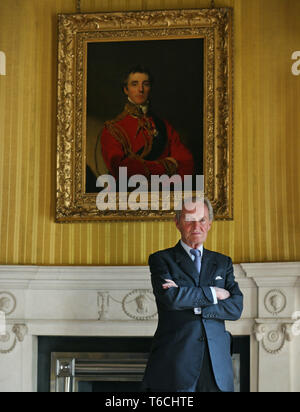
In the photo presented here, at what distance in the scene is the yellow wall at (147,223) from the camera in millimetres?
5332

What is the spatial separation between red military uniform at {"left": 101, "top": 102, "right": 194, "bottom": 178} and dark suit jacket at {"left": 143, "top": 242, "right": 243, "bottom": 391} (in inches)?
46.0

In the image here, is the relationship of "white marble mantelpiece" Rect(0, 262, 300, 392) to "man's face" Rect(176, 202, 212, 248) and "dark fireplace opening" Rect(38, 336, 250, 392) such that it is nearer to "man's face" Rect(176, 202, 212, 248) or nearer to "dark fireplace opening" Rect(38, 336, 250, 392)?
"dark fireplace opening" Rect(38, 336, 250, 392)

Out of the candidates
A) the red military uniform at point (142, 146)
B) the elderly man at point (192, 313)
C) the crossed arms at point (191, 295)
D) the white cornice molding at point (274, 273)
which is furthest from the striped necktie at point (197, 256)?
the red military uniform at point (142, 146)

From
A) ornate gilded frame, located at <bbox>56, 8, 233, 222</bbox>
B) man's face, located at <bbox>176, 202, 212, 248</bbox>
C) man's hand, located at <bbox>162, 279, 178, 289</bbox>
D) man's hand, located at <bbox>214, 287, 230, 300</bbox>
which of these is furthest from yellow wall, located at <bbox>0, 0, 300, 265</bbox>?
man's hand, located at <bbox>162, 279, 178, 289</bbox>

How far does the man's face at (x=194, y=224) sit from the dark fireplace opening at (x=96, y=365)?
118cm

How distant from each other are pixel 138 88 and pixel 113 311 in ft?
5.89

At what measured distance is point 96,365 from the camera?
17.4 feet

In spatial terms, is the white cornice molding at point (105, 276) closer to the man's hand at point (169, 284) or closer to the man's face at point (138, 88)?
the man's hand at point (169, 284)

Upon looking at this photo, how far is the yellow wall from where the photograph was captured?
533 centimetres

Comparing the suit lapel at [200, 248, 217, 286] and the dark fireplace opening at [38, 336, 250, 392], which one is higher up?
the suit lapel at [200, 248, 217, 286]
